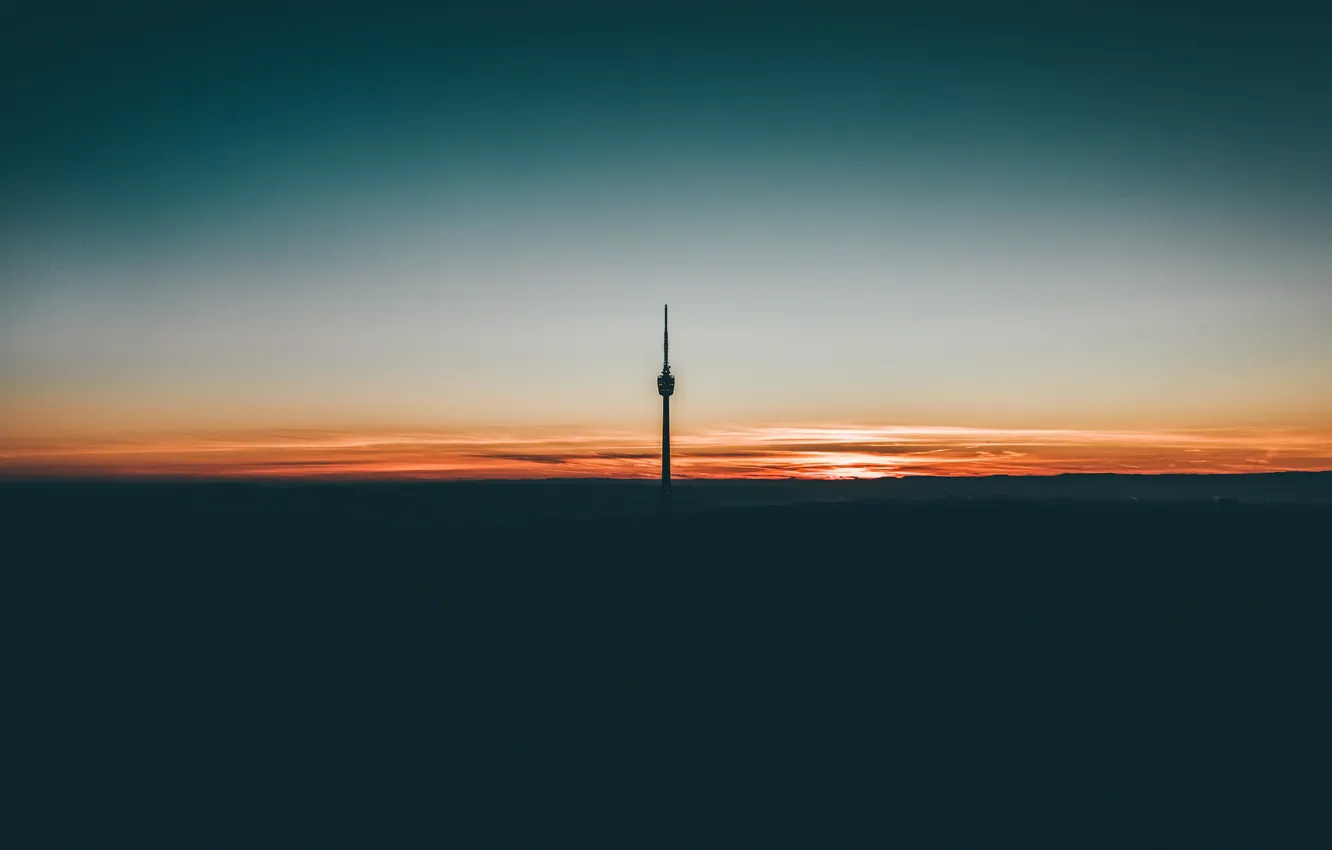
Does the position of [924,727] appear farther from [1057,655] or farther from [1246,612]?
[1246,612]

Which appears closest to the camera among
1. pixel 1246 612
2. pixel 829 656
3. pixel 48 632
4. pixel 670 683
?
pixel 670 683

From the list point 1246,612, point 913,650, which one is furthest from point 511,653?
point 1246,612

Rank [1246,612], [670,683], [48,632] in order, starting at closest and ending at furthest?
[670,683], [48,632], [1246,612]

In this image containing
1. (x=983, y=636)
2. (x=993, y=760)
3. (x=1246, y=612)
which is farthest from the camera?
(x=1246, y=612)

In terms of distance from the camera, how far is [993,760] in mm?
39906

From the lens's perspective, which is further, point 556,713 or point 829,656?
point 829,656

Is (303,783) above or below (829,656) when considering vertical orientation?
above

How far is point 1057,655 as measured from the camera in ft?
249

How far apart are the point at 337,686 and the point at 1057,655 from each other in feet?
199

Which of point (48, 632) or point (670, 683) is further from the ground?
point (670, 683)

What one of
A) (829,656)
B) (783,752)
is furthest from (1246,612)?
(783,752)

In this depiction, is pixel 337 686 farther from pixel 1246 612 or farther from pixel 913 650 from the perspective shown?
pixel 1246 612

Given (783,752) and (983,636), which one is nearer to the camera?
(783,752)

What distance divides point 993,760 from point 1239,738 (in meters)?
15.2
